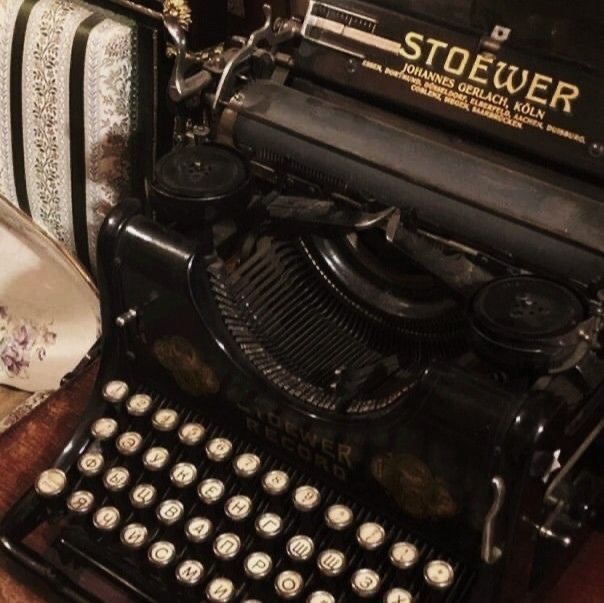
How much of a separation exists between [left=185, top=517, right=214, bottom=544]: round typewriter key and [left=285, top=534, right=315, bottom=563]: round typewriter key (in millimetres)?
107

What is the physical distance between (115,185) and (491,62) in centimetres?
77

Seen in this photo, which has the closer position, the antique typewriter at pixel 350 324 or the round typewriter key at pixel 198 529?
the antique typewriter at pixel 350 324

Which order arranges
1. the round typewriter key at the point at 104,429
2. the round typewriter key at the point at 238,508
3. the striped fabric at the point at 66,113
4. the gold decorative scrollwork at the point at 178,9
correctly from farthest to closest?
the striped fabric at the point at 66,113
the gold decorative scrollwork at the point at 178,9
the round typewriter key at the point at 104,429
the round typewriter key at the point at 238,508

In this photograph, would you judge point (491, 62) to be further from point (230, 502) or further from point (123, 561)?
point (123, 561)

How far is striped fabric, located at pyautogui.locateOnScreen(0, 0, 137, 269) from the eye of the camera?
5.83 ft

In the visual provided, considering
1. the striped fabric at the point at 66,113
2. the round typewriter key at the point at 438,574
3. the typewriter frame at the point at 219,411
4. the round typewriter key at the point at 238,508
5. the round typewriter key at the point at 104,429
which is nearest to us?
the typewriter frame at the point at 219,411

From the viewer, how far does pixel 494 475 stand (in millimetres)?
1139

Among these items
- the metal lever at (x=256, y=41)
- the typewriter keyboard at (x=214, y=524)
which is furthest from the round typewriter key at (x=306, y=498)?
the metal lever at (x=256, y=41)

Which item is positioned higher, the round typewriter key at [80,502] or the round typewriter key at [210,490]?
the round typewriter key at [210,490]

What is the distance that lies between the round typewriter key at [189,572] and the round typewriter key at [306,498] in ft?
0.48

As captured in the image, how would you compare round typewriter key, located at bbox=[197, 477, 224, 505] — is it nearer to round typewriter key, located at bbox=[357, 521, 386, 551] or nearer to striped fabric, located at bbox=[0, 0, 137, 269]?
round typewriter key, located at bbox=[357, 521, 386, 551]

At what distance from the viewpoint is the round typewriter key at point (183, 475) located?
136 cm

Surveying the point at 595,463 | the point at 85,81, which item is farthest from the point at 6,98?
the point at 595,463

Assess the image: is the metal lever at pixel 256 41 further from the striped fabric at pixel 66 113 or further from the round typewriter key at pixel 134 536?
the round typewriter key at pixel 134 536
